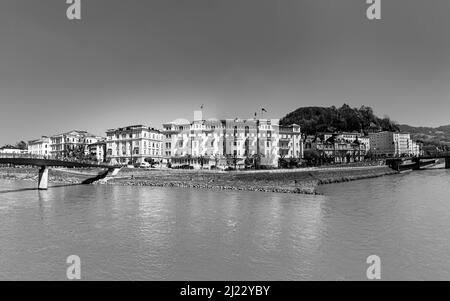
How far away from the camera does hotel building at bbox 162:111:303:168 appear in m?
92.1

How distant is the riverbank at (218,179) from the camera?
5566 cm

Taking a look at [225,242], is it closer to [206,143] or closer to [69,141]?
[206,143]

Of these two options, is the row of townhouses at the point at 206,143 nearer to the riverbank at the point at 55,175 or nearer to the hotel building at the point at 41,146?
the riverbank at the point at 55,175

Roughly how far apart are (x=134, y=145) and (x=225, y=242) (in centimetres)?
8357

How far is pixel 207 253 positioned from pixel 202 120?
259ft

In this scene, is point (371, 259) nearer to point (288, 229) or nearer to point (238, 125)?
point (288, 229)

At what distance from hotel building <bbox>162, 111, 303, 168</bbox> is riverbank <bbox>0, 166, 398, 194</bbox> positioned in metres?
20.4

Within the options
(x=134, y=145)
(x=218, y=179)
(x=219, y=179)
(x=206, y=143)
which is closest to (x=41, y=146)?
(x=134, y=145)

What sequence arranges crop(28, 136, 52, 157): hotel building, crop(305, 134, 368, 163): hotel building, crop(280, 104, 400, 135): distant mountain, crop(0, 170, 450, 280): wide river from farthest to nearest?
1. crop(280, 104, 400, 135): distant mountain
2. crop(28, 136, 52, 157): hotel building
3. crop(305, 134, 368, 163): hotel building
4. crop(0, 170, 450, 280): wide river

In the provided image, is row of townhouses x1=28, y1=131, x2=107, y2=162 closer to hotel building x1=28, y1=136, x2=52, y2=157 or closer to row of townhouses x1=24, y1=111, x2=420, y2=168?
hotel building x1=28, y1=136, x2=52, y2=157

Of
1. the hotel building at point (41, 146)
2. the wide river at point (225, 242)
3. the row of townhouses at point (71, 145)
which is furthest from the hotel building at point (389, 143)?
the hotel building at point (41, 146)

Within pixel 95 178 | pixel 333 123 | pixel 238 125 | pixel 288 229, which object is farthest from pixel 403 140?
pixel 288 229

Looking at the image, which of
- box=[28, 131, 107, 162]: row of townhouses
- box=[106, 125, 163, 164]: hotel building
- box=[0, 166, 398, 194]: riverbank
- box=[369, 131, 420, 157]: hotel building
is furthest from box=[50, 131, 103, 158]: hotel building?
box=[369, 131, 420, 157]: hotel building

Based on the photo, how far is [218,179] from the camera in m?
63.7
